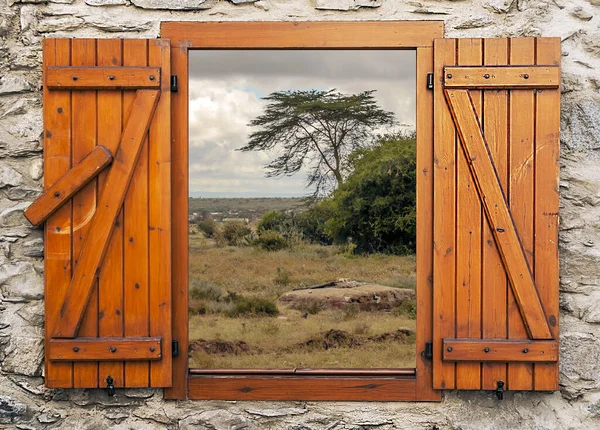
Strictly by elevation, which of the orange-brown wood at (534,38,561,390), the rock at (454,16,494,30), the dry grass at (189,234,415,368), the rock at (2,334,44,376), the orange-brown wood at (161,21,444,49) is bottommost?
the dry grass at (189,234,415,368)

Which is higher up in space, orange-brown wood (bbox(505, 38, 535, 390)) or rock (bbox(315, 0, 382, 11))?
rock (bbox(315, 0, 382, 11))

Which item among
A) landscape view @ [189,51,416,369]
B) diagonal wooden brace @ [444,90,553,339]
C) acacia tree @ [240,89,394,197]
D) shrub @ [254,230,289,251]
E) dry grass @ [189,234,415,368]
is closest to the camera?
diagonal wooden brace @ [444,90,553,339]

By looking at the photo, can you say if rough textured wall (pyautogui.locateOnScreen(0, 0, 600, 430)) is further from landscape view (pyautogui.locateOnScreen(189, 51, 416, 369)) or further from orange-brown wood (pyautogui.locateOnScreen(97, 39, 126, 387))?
landscape view (pyautogui.locateOnScreen(189, 51, 416, 369))

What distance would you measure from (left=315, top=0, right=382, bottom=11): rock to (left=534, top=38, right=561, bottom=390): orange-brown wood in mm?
674

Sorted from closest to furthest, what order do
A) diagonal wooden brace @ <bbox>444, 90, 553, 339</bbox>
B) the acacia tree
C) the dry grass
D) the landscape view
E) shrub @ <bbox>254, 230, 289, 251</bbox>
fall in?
1. diagonal wooden brace @ <bbox>444, 90, 553, 339</bbox>
2. the dry grass
3. the landscape view
4. shrub @ <bbox>254, 230, 289, 251</bbox>
5. the acacia tree

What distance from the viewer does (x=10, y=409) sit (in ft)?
8.68

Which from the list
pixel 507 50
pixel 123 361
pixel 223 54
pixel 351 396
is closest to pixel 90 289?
pixel 123 361

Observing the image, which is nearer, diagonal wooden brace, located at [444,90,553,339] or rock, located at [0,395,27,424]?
diagonal wooden brace, located at [444,90,553,339]

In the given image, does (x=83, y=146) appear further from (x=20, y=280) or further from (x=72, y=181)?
(x=20, y=280)

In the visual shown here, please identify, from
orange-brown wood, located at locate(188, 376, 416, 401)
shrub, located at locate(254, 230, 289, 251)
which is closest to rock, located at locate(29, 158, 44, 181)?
orange-brown wood, located at locate(188, 376, 416, 401)

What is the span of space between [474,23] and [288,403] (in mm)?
1652

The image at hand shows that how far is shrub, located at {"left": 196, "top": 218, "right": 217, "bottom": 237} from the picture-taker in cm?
1090

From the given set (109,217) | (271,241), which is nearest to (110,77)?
(109,217)

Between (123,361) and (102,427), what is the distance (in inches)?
11.6
